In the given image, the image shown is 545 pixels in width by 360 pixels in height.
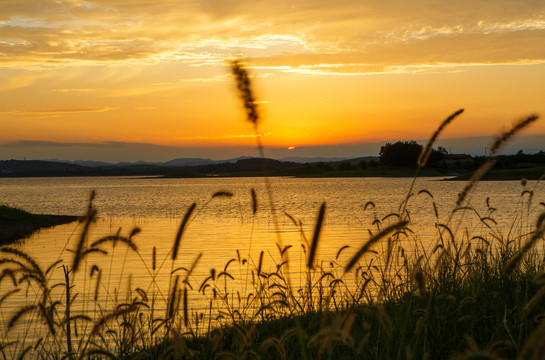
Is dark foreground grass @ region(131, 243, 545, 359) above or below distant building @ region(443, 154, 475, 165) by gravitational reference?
below

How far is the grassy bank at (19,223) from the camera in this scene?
79.9 ft

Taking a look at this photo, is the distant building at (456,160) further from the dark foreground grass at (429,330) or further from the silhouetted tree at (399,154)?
the dark foreground grass at (429,330)

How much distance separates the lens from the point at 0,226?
2581 centimetres

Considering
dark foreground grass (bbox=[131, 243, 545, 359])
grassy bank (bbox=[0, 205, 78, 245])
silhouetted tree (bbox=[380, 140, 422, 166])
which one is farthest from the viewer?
silhouetted tree (bbox=[380, 140, 422, 166])

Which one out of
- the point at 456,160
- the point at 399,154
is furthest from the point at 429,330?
the point at 456,160

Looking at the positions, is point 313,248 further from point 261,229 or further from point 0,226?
point 0,226

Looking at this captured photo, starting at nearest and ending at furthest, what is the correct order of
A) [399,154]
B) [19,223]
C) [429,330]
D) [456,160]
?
1. [429,330]
2. [19,223]
3. [399,154]
4. [456,160]

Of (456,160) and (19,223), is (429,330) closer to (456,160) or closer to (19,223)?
(19,223)

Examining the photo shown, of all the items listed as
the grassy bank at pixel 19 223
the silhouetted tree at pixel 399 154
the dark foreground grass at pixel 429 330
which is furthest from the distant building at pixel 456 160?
the dark foreground grass at pixel 429 330

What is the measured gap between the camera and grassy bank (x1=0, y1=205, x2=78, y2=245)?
2434 cm

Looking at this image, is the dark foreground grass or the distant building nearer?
the dark foreground grass

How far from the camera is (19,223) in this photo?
2697 centimetres

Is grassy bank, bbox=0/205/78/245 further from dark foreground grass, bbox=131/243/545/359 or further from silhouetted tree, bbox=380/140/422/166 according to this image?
silhouetted tree, bbox=380/140/422/166

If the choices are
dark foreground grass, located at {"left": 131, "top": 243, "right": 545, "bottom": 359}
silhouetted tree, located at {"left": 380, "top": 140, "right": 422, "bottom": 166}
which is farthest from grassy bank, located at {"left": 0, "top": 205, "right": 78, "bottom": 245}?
silhouetted tree, located at {"left": 380, "top": 140, "right": 422, "bottom": 166}
